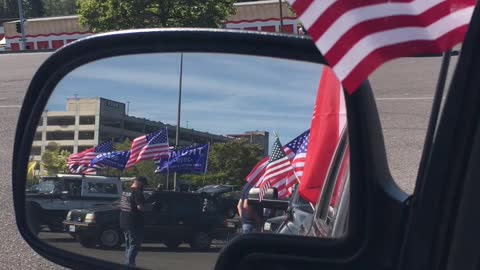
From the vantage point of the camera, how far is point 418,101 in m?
16.6

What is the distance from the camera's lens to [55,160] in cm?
230

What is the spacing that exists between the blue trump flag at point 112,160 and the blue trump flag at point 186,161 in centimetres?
13

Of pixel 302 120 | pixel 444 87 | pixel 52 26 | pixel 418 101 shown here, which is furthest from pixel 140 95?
pixel 52 26

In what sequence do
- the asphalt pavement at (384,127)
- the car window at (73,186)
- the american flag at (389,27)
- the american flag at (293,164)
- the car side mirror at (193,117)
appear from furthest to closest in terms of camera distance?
the asphalt pavement at (384,127)
the car window at (73,186)
the american flag at (293,164)
the car side mirror at (193,117)
the american flag at (389,27)

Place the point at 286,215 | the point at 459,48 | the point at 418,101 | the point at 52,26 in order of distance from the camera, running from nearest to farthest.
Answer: the point at 459,48 < the point at 286,215 < the point at 418,101 < the point at 52,26

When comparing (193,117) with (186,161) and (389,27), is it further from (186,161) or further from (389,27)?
(389,27)

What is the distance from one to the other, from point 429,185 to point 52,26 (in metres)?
42.9

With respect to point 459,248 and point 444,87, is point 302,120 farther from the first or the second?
point 459,248

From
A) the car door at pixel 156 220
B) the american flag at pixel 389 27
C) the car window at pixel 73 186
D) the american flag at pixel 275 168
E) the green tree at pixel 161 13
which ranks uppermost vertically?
the green tree at pixel 161 13

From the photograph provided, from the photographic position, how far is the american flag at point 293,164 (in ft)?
6.22

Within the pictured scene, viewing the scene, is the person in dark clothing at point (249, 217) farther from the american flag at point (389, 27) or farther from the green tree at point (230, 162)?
the american flag at point (389, 27)

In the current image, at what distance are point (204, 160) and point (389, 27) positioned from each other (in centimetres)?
60

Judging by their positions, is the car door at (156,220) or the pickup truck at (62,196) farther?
the pickup truck at (62,196)

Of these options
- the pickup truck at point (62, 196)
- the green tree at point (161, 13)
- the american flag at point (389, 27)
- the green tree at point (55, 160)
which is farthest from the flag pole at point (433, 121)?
the green tree at point (161, 13)
